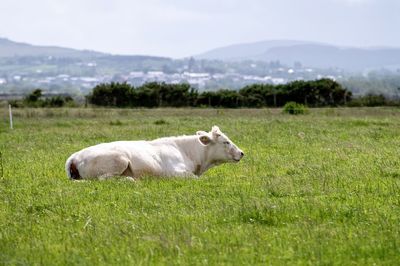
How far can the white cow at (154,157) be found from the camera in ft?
48.8

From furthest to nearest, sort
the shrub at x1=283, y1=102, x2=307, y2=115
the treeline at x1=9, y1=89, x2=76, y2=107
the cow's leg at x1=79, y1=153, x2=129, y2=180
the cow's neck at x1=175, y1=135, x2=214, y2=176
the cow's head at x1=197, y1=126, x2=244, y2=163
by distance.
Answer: the treeline at x1=9, y1=89, x2=76, y2=107
the shrub at x1=283, y1=102, x2=307, y2=115
the cow's head at x1=197, y1=126, x2=244, y2=163
the cow's neck at x1=175, y1=135, x2=214, y2=176
the cow's leg at x1=79, y1=153, x2=129, y2=180

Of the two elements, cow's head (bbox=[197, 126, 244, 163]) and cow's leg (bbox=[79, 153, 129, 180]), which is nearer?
cow's leg (bbox=[79, 153, 129, 180])

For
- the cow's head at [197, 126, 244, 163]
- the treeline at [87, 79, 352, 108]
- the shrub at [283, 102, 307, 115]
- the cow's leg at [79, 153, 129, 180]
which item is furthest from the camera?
the treeline at [87, 79, 352, 108]

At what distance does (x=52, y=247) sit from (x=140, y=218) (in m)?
1.84

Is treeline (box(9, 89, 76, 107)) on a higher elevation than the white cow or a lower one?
lower

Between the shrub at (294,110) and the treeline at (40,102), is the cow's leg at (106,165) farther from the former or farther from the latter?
the treeline at (40,102)

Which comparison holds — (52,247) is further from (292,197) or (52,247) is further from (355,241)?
(292,197)

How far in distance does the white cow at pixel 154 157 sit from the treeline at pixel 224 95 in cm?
5669

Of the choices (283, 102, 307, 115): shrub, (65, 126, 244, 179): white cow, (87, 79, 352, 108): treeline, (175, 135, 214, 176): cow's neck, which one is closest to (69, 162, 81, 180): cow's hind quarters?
(65, 126, 244, 179): white cow

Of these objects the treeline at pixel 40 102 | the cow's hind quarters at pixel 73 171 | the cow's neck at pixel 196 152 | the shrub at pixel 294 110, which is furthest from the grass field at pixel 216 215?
the treeline at pixel 40 102

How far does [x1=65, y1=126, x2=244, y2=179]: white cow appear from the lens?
1488cm

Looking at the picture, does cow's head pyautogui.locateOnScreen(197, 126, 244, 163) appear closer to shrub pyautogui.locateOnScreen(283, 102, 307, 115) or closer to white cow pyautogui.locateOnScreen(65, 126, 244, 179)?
white cow pyautogui.locateOnScreen(65, 126, 244, 179)

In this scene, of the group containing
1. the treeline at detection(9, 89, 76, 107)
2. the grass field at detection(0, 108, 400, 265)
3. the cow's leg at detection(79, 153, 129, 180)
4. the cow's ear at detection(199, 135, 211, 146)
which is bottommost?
the treeline at detection(9, 89, 76, 107)

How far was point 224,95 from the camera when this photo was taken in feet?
251
